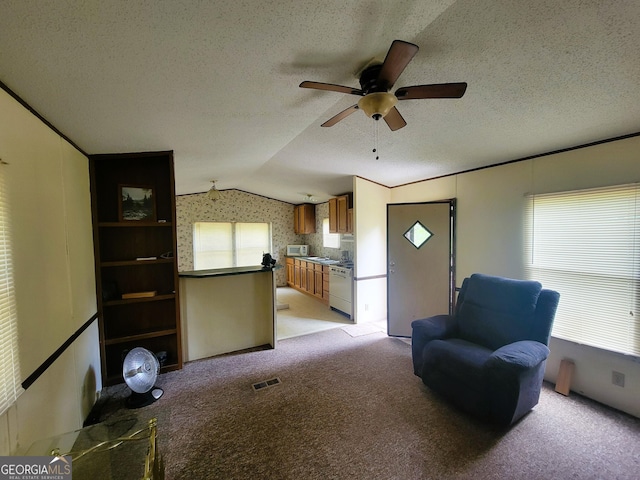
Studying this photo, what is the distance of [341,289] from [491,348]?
269 cm

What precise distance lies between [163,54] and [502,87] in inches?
80.8

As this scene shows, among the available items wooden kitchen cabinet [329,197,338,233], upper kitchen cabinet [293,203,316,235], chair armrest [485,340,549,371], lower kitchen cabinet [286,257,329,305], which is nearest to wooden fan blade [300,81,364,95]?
chair armrest [485,340,549,371]

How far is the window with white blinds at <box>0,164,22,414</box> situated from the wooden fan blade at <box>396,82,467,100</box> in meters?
2.07

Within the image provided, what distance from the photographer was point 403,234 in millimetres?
3855

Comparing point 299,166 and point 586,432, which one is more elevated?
point 299,166

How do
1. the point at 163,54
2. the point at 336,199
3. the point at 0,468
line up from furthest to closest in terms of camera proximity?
1. the point at 336,199
2. the point at 163,54
3. the point at 0,468

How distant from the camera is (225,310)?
3.26 metres

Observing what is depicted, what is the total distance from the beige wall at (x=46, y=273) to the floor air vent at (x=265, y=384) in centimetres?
133

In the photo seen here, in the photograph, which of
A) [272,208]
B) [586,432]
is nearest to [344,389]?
[586,432]

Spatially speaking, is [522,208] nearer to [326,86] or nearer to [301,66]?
[326,86]

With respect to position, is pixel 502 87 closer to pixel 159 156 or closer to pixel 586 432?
pixel 586 432

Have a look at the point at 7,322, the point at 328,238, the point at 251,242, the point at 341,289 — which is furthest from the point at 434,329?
the point at 251,242

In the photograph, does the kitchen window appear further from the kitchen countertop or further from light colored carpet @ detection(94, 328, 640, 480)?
light colored carpet @ detection(94, 328, 640, 480)

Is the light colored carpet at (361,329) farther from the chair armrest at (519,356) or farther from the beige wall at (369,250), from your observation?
the chair armrest at (519,356)
